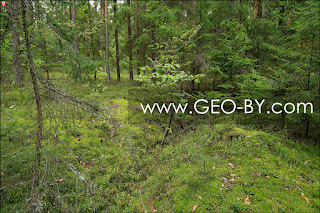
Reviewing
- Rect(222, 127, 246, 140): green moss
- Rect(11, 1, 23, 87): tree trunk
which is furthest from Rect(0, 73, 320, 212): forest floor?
Rect(11, 1, 23, 87): tree trunk

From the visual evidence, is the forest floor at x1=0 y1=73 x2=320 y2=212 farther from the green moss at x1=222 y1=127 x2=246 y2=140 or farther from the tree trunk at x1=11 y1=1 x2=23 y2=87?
the tree trunk at x1=11 y1=1 x2=23 y2=87

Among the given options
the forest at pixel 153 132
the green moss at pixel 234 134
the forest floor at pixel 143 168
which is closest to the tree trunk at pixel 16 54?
the forest at pixel 153 132

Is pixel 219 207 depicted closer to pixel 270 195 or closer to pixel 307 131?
pixel 270 195

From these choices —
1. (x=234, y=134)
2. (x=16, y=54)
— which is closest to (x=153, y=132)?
(x=234, y=134)

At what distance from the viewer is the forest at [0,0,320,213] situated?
3.27 metres

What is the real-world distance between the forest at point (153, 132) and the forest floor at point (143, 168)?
0.10ft

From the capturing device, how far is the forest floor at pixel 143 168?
353cm

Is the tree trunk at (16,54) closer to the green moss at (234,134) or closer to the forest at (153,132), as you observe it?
the forest at (153,132)

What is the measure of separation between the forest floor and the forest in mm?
31

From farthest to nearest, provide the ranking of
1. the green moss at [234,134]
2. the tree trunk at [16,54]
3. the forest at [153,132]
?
the green moss at [234,134], the forest at [153,132], the tree trunk at [16,54]

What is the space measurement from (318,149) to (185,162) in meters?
5.21

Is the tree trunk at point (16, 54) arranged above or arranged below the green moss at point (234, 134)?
above

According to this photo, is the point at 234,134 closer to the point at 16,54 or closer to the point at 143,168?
the point at 143,168

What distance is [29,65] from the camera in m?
3.21
